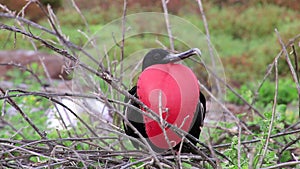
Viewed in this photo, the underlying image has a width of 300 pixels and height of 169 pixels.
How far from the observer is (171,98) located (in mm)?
1506

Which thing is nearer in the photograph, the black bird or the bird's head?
the black bird

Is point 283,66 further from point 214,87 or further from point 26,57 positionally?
point 214,87

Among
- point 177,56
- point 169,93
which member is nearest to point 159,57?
point 177,56

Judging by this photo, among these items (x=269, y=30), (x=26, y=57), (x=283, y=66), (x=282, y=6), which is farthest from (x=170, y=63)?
(x=282, y=6)

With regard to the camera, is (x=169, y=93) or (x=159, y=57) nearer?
(x=169, y=93)

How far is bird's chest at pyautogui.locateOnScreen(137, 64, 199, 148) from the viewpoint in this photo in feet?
4.96

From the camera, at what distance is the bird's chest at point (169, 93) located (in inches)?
59.5

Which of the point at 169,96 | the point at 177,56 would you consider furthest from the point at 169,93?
the point at 177,56

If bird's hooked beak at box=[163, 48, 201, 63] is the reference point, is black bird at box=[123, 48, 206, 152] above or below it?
below

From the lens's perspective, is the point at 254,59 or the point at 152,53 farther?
the point at 254,59

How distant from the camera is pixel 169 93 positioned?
59.3 inches

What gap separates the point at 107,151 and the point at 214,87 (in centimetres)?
119

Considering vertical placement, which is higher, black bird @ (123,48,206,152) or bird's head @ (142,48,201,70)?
bird's head @ (142,48,201,70)

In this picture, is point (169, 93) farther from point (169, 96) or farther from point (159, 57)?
point (159, 57)
